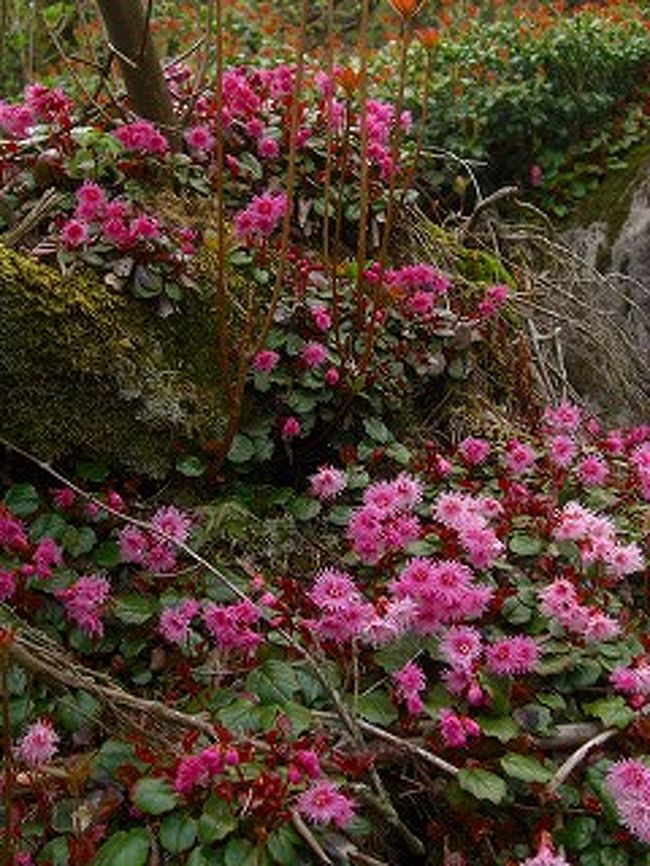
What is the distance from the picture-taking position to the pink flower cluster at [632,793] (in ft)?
6.00

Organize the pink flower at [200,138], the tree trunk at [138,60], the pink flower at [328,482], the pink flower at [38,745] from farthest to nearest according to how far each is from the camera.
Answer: the pink flower at [200,138], the tree trunk at [138,60], the pink flower at [328,482], the pink flower at [38,745]

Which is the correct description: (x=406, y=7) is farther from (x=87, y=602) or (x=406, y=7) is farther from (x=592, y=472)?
(x=87, y=602)

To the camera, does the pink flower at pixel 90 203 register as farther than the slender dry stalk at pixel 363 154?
Yes

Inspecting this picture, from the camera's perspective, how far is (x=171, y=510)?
2348 mm

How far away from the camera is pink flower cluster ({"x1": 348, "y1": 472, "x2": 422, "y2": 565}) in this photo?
2.33 m

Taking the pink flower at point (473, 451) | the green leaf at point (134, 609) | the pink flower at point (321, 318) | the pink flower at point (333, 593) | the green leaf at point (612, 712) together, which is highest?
the pink flower at point (321, 318)

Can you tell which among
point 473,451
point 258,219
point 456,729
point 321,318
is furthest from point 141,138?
point 456,729

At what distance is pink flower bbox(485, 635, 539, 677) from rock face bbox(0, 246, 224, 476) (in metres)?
0.91

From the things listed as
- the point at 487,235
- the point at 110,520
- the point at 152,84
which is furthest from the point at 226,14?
the point at 110,520

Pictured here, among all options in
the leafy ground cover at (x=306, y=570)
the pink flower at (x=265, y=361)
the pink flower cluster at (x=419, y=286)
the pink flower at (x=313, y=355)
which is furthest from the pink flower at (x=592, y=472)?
the pink flower at (x=265, y=361)

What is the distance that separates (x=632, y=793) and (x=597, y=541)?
1.97ft

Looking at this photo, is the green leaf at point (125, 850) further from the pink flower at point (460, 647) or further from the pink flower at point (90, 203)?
the pink flower at point (90, 203)

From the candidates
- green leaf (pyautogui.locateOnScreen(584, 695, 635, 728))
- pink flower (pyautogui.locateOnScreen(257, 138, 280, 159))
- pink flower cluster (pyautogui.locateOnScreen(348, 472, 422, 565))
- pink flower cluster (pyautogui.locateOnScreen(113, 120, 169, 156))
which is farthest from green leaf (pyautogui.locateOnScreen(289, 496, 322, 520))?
pink flower (pyautogui.locateOnScreen(257, 138, 280, 159))

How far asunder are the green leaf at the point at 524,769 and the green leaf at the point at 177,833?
22.1 inches
